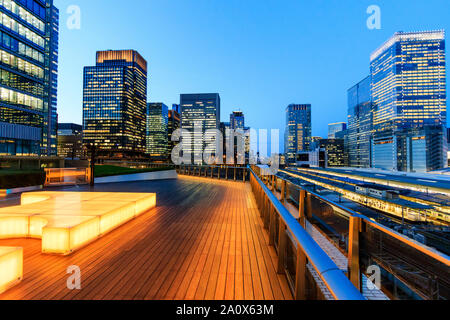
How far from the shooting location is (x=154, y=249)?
371 cm

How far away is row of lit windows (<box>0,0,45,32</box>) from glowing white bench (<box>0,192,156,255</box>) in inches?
1267

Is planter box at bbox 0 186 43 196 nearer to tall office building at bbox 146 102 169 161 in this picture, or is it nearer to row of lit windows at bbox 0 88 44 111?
row of lit windows at bbox 0 88 44 111

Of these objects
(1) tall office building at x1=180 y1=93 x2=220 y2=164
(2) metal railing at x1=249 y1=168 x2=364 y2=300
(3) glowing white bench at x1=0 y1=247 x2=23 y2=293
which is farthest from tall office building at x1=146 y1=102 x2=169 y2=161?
(2) metal railing at x1=249 y1=168 x2=364 y2=300

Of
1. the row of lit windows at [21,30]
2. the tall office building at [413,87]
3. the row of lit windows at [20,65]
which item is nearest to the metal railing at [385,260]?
the row of lit windows at [20,65]

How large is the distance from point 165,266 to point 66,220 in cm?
236

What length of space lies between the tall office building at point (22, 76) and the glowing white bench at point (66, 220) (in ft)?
87.5

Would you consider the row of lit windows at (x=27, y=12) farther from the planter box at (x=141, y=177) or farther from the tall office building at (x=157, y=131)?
the tall office building at (x=157, y=131)

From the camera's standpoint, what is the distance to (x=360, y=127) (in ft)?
569

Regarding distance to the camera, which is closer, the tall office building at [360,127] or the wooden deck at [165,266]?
the wooden deck at [165,266]

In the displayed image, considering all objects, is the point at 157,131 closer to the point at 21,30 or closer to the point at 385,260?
the point at 21,30

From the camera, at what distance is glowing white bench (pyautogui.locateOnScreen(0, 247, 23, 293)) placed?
2.44 meters

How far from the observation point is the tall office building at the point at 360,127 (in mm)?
157900
